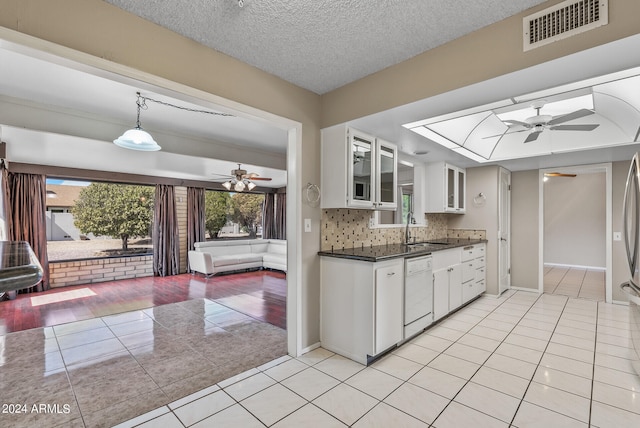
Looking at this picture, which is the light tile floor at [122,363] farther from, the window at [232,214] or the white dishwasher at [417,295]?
the window at [232,214]

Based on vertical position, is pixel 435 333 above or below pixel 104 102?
below

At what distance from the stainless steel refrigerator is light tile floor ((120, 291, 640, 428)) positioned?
0.28m

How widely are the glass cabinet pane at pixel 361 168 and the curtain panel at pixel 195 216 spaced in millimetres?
5472

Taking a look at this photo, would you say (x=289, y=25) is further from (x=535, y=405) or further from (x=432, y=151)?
(x=535, y=405)

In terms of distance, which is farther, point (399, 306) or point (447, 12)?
point (399, 306)

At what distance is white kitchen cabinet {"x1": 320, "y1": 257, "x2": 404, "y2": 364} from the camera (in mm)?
2484

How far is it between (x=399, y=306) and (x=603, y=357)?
1.77 m

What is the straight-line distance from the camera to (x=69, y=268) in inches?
226

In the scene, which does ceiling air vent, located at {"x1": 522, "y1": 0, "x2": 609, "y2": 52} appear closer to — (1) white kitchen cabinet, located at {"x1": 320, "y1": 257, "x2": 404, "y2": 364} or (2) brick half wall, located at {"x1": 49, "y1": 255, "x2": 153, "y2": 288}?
(1) white kitchen cabinet, located at {"x1": 320, "y1": 257, "x2": 404, "y2": 364}

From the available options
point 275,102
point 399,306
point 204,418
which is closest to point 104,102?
point 275,102

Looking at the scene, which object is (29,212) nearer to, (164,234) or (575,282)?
(164,234)

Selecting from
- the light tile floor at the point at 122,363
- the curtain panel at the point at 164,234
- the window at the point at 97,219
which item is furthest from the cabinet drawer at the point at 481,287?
the window at the point at 97,219

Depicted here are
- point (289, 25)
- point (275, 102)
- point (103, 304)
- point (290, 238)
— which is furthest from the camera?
point (103, 304)

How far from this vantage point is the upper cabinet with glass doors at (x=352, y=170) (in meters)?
2.76
